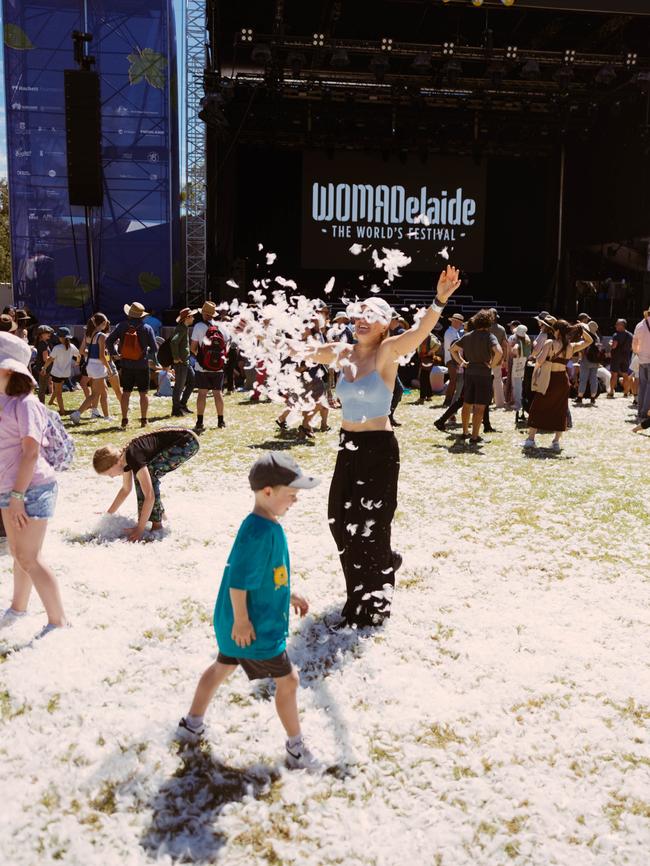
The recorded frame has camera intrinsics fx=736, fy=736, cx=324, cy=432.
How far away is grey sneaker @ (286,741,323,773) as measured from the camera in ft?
11.7

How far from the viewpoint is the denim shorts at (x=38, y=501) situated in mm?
4496

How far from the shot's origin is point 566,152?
95.7 feet

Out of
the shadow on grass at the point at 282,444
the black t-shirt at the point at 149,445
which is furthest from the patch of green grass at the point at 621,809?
the shadow on grass at the point at 282,444

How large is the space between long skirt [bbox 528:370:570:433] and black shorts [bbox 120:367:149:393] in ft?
21.1

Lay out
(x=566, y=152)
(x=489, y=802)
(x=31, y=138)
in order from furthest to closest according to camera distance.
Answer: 1. (x=566, y=152)
2. (x=31, y=138)
3. (x=489, y=802)

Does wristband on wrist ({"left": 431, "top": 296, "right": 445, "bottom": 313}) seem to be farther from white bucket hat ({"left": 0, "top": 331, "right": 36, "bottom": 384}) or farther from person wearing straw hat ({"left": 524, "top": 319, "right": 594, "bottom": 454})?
person wearing straw hat ({"left": 524, "top": 319, "right": 594, "bottom": 454})

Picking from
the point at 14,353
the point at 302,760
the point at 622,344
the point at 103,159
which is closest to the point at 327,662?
the point at 302,760

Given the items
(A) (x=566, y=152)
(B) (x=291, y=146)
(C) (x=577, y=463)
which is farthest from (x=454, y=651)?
(A) (x=566, y=152)

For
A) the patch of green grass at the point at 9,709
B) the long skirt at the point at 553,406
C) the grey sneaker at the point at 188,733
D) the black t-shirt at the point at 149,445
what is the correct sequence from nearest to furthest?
1. the grey sneaker at the point at 188,733
2. the patch of green grass at the point at 9,709
3. the black t-shirt at the point at 149,445
4. the long skirt at the point at 553,406

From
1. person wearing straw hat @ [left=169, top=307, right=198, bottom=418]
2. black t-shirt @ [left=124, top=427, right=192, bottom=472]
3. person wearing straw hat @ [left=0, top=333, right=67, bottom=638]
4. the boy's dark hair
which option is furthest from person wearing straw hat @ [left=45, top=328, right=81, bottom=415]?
the boy's dark hair

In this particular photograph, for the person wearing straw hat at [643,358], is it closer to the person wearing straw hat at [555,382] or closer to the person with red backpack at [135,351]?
the person wearing straw hat at [555,382]

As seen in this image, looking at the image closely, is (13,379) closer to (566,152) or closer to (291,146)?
(291,146)

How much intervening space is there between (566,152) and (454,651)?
28.7 m

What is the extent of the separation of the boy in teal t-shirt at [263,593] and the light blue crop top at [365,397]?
4.54ft
